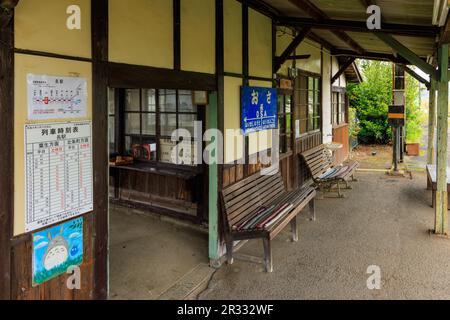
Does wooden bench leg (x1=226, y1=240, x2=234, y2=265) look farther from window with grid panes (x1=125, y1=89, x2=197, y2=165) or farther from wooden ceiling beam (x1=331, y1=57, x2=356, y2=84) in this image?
wooden ceiling beam (x1=331, y1=57, x2=356, y2=84)

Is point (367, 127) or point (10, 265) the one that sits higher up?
point (367, 127)

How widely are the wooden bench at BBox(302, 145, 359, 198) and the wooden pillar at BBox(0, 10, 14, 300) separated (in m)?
5.88

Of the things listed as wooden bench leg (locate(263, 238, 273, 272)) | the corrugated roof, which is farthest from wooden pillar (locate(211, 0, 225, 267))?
the corrugated roof

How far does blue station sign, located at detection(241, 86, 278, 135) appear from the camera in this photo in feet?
16.4

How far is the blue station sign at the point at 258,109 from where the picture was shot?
5.00m

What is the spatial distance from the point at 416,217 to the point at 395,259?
81.1 inches

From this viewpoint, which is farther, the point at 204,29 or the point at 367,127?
the point at 367,127

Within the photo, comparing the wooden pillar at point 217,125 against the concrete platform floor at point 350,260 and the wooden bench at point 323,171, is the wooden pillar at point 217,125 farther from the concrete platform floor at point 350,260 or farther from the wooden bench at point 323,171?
the wooden bench at point 323,171

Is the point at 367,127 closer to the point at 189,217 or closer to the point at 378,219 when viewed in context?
the point at 378,219

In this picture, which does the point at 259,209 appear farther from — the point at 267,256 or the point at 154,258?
the point at 154,258

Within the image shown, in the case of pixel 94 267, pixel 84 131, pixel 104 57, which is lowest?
pixel 94 267
